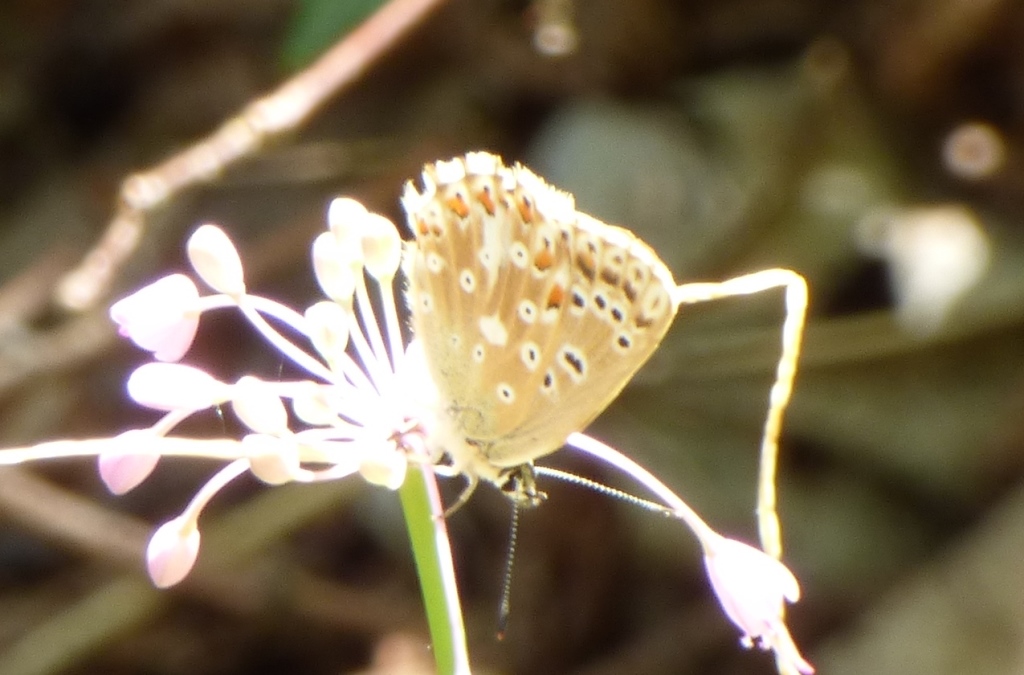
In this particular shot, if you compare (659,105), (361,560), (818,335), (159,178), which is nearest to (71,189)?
(159,178)

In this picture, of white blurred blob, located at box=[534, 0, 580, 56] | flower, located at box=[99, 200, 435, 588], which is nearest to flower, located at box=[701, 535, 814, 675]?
flower, located at box=[99, 200, 435, 588]

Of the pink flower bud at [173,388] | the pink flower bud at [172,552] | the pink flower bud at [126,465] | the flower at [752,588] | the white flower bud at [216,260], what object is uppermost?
the white flower bud at [216,260]

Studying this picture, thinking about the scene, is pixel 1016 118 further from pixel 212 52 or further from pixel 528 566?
pixel 212 52

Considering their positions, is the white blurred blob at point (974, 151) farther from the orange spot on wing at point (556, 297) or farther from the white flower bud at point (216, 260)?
the white flower bud at point (216, 260)

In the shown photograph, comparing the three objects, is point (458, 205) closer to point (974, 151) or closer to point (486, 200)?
point (486, 200)

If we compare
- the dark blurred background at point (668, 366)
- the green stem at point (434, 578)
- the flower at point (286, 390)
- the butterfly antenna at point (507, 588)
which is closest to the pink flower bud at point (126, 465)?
the flower at point (286, 390)

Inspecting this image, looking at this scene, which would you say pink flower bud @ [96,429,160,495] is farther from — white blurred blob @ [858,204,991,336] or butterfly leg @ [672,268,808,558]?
white blurred blob @ [858,204,991,336]
